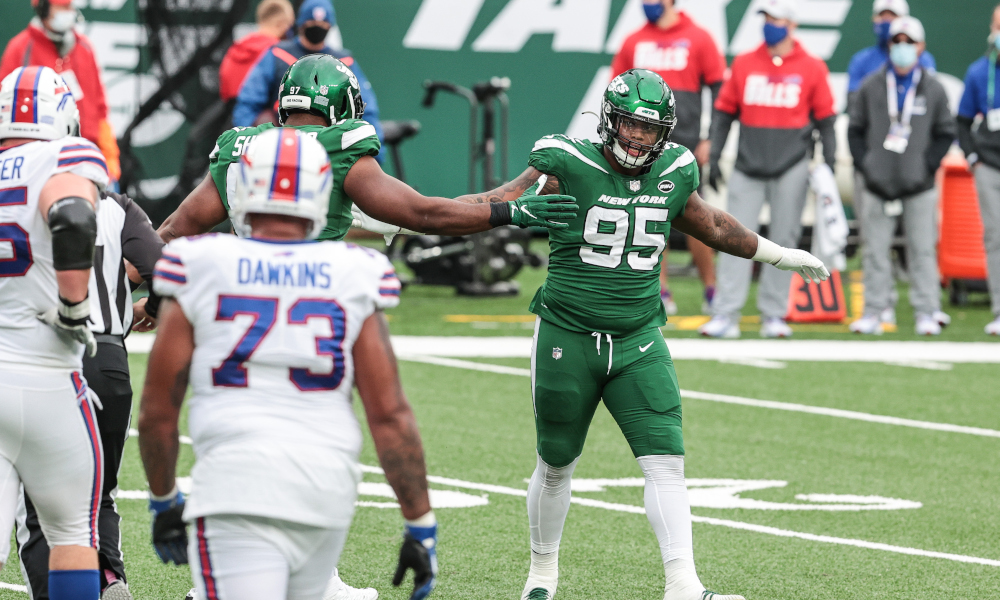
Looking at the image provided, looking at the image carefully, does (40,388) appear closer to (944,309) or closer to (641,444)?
(641,444)

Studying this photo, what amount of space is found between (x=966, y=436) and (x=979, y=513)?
69.6 inches

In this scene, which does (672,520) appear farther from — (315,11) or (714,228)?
(315,11)

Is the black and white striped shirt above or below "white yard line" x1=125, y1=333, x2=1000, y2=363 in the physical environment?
above

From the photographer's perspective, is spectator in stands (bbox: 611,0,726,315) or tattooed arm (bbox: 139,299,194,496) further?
spectator in stands (bbox: 611,0,726,315)

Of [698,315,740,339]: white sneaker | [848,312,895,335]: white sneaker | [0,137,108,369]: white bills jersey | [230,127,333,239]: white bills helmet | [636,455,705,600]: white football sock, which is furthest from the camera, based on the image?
[848,312,895,335]: white sneaker

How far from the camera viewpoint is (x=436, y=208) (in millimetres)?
4621

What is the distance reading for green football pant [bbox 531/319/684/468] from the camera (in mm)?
4613

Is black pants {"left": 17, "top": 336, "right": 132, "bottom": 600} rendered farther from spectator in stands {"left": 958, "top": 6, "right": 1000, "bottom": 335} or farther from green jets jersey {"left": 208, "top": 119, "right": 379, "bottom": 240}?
spectator in stands {"left": 958, "top": 6, "right": 1000, "bottom": 335}

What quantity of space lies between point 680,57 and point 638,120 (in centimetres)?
671

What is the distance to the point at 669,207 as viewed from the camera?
470cm

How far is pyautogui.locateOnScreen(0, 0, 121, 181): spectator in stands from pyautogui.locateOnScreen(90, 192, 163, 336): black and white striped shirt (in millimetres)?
5413

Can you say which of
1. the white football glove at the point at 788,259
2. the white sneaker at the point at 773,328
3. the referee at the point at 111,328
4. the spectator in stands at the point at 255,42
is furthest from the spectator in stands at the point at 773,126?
the referee at the point at 111,328

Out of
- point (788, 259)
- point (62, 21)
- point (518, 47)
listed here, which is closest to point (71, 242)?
point (788, 259)

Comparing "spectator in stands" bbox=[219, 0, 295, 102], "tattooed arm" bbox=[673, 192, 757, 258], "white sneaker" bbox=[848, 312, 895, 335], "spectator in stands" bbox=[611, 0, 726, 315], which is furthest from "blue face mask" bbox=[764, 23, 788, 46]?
"tattooed arm" bbox=[673, 192, 757, 258]
